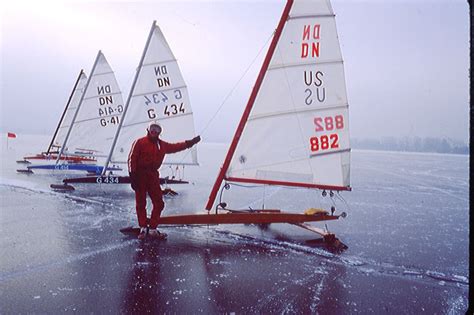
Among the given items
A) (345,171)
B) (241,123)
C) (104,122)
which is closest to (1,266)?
(241,123)

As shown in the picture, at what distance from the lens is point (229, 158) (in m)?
6.04

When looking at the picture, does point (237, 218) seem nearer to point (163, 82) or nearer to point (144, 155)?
point (144, 155)

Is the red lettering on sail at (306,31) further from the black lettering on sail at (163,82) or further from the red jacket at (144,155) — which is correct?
the black lettering on sail at (163,82)

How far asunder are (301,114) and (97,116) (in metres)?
10.1

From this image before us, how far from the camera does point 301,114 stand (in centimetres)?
601

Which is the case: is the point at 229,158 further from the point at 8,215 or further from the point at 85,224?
the point at 8,215

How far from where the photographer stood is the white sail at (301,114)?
5.85m

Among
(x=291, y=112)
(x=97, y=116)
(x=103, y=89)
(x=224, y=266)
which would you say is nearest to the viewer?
(x=224, y=266)

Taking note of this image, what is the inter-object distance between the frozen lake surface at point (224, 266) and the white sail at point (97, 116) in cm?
520

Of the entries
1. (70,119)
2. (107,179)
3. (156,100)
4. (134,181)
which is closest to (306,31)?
(134,181)

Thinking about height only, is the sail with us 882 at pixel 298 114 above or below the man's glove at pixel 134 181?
above

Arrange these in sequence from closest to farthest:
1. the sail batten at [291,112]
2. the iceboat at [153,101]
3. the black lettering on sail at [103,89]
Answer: the sail batten at [291,112], the iceboat at [153,101], the black lettering on sail at [103,89]

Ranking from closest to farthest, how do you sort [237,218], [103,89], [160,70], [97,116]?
1. [237,218]
2. [160,70]
3. [103,89]
4. [97,116]

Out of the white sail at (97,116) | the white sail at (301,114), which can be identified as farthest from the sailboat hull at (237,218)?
the white sail at (97,116)
